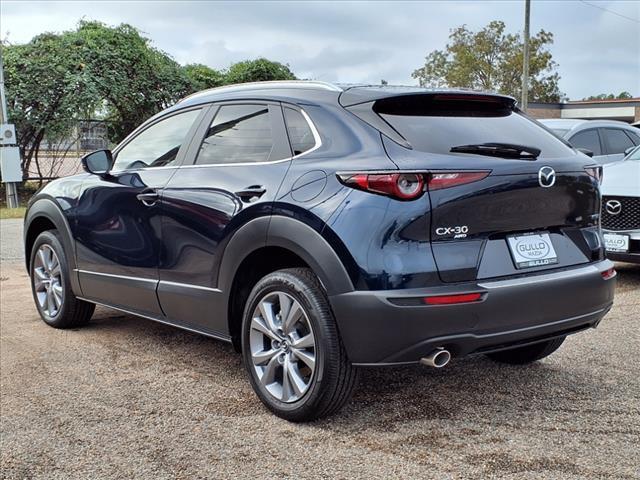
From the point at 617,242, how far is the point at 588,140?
4.30 m

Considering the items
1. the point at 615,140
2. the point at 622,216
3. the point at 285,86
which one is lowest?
the point at 622,216

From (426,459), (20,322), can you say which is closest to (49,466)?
(426,459)

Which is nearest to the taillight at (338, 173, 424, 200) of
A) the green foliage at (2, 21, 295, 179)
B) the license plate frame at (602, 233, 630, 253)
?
the license plate frame at (602, 233, 630, 253)

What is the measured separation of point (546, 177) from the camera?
3.44 meters

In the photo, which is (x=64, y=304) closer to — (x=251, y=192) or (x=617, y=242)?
(x=251, y=192)

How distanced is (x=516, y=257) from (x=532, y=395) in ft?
3.08

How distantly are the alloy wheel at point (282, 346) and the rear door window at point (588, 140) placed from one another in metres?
7.85

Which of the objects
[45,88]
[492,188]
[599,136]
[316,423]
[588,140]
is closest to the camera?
[492,188]

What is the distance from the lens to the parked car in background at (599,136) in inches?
407

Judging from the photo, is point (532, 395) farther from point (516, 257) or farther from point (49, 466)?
point (49, 466)

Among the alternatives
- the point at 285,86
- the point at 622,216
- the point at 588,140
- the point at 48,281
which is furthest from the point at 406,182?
the point at 588,140

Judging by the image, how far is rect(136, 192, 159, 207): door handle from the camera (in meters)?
4.35

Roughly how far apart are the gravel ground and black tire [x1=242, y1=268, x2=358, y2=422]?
0.10m

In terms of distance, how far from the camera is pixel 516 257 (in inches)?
130
